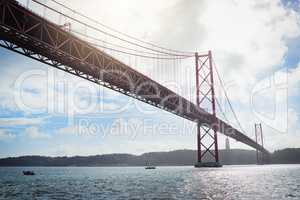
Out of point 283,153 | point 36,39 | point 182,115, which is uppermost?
point 36,39

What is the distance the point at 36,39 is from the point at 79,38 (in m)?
4.72

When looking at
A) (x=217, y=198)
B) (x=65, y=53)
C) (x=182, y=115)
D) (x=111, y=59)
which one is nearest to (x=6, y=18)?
(x=65, y=53)

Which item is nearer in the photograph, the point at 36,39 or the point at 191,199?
the point at 191,199

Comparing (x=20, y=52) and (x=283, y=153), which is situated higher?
(x=20, y=52)

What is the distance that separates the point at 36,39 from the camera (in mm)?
26234

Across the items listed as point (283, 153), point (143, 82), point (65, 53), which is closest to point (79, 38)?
point (65, 53)

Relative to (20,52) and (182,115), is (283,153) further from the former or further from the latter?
(20,52)

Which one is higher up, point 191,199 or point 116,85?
point 116,85

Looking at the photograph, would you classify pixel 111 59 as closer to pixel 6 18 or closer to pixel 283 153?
pixel 6 18

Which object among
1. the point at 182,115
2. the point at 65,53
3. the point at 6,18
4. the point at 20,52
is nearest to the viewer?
the point at 6,18

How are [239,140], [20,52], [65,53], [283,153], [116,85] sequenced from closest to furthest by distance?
[20,52] → [65,53] → [116,85] → [239,140] → [283,153]

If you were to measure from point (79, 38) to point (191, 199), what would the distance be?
17.9m

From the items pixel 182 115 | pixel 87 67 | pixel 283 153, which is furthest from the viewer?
pixel 283 153

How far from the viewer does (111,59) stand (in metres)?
35.1
